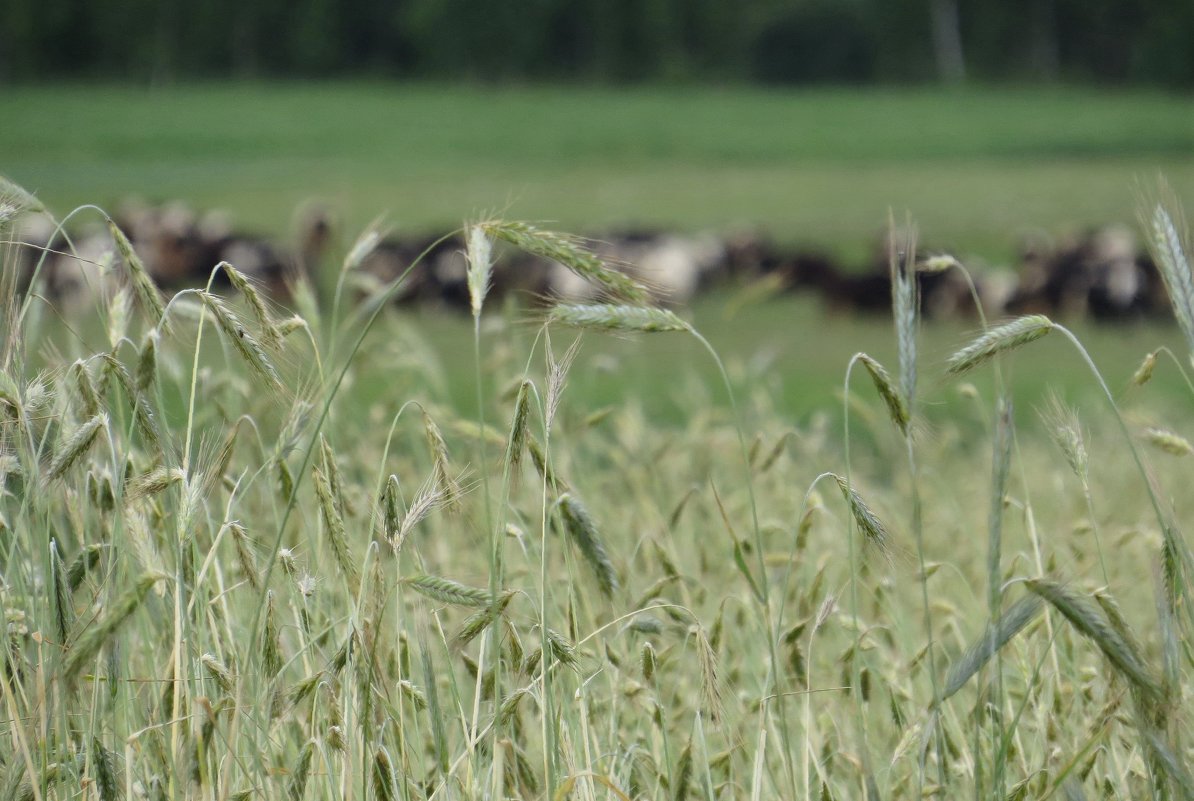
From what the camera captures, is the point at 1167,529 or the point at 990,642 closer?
the point at 990,642

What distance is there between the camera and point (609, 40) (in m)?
41.1

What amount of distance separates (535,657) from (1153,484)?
0.81 metres

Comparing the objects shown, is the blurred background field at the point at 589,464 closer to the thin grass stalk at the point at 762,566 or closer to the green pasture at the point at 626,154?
the thin grass stalk at the point at 762,566

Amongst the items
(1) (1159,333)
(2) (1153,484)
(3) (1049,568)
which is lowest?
(1) (1159,333)

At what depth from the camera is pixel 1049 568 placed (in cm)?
209

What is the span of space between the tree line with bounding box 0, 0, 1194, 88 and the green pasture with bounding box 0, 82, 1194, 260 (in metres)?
2.42

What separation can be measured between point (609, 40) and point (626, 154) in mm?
15834

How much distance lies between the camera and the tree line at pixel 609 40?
37625 mm

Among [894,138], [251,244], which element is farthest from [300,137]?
[251,244]

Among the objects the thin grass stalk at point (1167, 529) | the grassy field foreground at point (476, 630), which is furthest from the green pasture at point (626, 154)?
the thin grass stalk at point (1167, 529)

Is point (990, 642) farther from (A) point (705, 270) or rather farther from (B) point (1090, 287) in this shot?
(A) point (705, 270)

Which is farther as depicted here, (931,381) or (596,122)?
(596,122)

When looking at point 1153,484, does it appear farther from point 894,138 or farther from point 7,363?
point 894,138

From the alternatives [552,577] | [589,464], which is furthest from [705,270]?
[552,577]
